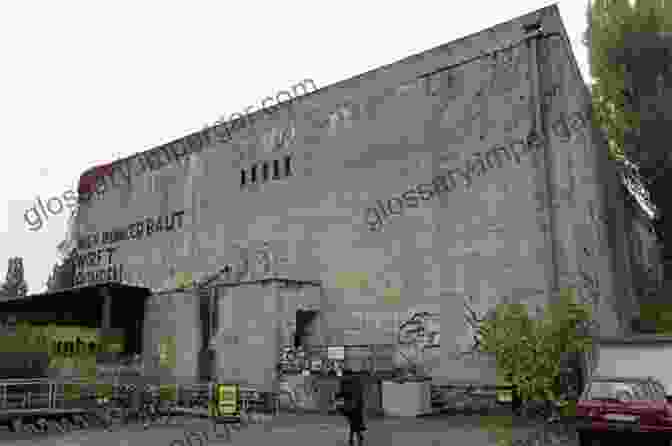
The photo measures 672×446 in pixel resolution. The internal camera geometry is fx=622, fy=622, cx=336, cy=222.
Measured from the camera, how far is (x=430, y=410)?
18.6m

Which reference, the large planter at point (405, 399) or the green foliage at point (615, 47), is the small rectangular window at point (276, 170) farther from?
the green foliage at point (615, 47)

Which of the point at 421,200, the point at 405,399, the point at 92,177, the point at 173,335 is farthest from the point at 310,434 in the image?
the point at 92,177

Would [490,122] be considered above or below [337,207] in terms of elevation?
above

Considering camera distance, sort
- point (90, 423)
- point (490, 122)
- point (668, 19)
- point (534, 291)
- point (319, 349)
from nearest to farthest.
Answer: point (90, 423) → point (534, 291) → point (490, 122) → point (319, 349) → point (668, 19)

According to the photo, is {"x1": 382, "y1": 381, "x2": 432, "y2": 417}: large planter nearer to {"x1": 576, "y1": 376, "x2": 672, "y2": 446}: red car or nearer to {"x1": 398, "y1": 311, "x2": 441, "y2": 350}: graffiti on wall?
{"x1": 398, "y1": 311, "x2": 441, "y2": 350}: graffiti on wall

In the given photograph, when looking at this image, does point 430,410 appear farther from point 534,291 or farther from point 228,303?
point 228,303

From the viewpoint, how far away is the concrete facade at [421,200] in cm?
1939

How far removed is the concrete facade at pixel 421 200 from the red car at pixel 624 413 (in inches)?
253

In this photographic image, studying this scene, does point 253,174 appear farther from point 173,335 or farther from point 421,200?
point 421,200

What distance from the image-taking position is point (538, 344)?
15.9 metres

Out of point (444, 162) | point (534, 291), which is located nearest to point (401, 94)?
point (444, 162)

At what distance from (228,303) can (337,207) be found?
5407 millimetres

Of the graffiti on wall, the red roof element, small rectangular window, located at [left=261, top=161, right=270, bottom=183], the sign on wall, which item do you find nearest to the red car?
the graffiti on wall

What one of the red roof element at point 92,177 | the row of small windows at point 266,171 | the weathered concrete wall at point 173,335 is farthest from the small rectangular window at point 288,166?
the red roof element at point 92,177
